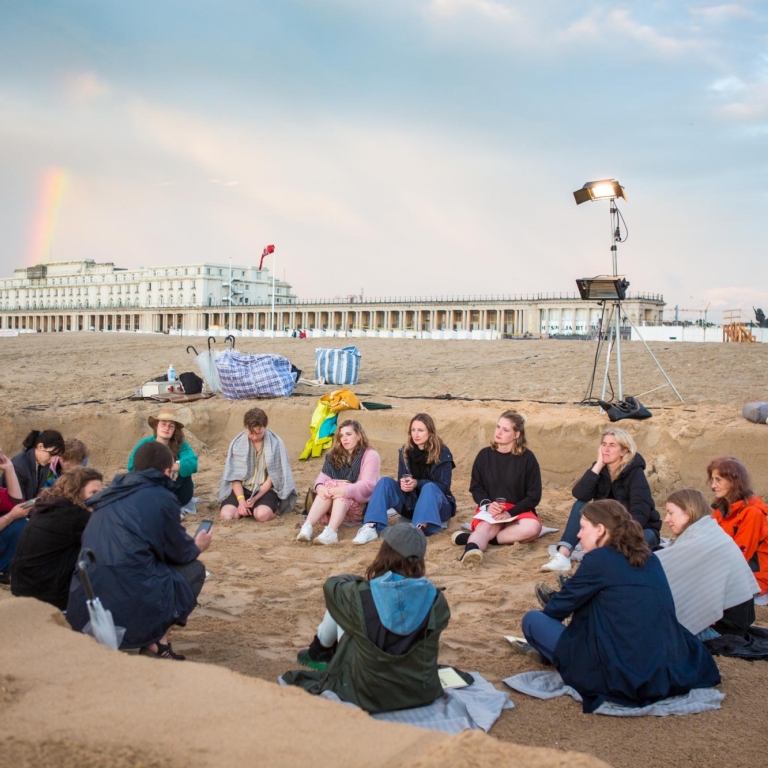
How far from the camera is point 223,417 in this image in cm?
1120

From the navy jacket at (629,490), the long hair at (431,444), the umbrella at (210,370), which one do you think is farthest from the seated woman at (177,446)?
the umbrella at (210,370)

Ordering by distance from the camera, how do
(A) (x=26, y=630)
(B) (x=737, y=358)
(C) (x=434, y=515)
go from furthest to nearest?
(B) (x=737, y=358), (C) (x=434, y=515), (A) (x=26, y=630)

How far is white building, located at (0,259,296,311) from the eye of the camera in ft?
397

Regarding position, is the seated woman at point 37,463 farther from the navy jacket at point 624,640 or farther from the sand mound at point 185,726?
the navy jacket at point 624,640

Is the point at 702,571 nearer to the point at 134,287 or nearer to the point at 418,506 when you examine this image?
the point at 418,506

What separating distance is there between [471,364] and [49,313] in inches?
4645

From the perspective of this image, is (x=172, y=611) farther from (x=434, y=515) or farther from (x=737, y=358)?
(x=737, y=358)

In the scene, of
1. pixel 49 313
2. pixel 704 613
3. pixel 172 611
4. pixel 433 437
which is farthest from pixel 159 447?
pixel 49 313

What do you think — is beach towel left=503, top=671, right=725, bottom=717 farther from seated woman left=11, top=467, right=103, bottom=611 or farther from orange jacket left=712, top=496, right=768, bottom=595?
seated woman left=11, top=467, right=103, bottom=611

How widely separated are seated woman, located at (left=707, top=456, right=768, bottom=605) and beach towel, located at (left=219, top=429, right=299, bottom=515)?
13.1ft

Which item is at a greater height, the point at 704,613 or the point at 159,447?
the point at 159,447

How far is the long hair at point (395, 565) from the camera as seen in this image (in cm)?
346

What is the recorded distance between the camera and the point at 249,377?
11602mm

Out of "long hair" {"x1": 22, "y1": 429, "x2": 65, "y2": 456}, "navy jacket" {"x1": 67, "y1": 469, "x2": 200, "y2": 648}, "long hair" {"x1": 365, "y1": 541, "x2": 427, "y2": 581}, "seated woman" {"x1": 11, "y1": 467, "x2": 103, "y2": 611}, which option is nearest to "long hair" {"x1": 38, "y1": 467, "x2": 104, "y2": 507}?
"seated woman" {"x1": 11, "y1": 467, "x2": 103, "y2": 611}
